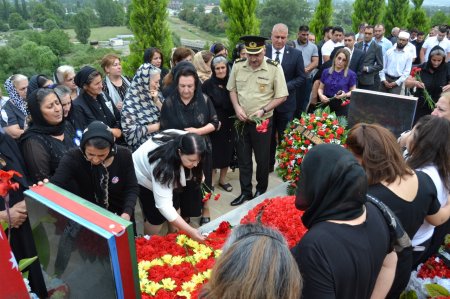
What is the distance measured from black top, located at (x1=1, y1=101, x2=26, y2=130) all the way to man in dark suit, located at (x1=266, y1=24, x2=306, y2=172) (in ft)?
10.6

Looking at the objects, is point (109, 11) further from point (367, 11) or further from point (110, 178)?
point (110, 178)

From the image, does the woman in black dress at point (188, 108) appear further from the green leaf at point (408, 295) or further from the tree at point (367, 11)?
the tree at point (367, 11)

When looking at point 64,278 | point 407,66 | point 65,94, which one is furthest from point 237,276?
point 407,66

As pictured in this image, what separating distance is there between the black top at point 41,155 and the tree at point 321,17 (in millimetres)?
9112

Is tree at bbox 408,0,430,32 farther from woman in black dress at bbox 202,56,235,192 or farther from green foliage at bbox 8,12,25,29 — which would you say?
green foliage at bbox 8,12,25,29

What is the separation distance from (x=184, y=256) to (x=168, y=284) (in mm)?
366

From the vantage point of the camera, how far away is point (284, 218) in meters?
2.71

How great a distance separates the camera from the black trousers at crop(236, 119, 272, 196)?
4.46m

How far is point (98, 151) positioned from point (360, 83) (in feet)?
19.0

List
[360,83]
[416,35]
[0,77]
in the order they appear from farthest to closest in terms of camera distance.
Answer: [416,35] < [360,83] < [0,77]

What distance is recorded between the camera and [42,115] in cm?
287

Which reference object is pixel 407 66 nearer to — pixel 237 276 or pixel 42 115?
pixel 42 115

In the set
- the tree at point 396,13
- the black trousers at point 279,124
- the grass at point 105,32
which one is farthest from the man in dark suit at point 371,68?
the tree at point 396,13

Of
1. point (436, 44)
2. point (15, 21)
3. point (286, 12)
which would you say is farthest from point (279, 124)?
point (286, 12)
